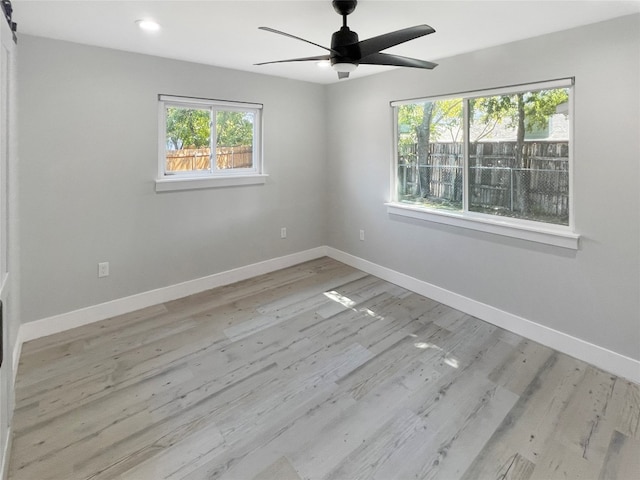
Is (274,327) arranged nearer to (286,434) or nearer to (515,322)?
(286,434)

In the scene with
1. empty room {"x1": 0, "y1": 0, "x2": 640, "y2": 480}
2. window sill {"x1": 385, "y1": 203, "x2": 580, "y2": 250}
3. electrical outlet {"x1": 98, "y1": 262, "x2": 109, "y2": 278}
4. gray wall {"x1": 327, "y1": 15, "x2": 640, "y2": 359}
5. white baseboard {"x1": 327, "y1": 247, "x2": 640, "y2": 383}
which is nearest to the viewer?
empty room {"x1": 0, "y1": 0, "x2": 640, "y2": 480}

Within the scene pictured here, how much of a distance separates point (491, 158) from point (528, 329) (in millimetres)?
1454

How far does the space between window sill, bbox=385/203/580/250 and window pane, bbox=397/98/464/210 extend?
0.52 ft

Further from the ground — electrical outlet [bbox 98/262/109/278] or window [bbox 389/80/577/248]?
window [bbox 389/80/577/248]

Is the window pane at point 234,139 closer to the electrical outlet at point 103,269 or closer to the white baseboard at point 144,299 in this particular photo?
the white baseboard at point 144,299

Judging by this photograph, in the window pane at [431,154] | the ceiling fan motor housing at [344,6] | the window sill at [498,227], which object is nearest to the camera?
the ceiling fan motor housing at [344,6]

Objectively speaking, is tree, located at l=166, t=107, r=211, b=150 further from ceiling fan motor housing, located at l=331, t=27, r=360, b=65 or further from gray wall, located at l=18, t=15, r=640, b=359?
ceiling fan motor housing, located at l=331, t=27, r=360, b=65

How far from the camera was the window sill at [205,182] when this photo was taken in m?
3.41

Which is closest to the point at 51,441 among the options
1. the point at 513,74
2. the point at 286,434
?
the point at 286,434

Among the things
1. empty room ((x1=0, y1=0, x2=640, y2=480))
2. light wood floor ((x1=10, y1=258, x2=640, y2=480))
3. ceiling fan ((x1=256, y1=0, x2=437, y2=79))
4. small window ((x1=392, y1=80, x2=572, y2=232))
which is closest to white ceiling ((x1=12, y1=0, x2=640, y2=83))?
empty room ((x1=0, y1=0, x2=640, y2=480))

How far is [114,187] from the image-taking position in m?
3.12

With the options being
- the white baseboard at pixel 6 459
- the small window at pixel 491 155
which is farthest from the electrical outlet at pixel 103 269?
the small window at pixel 491 155

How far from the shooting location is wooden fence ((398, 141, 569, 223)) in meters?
2.72

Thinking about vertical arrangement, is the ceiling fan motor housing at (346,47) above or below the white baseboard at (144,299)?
above
